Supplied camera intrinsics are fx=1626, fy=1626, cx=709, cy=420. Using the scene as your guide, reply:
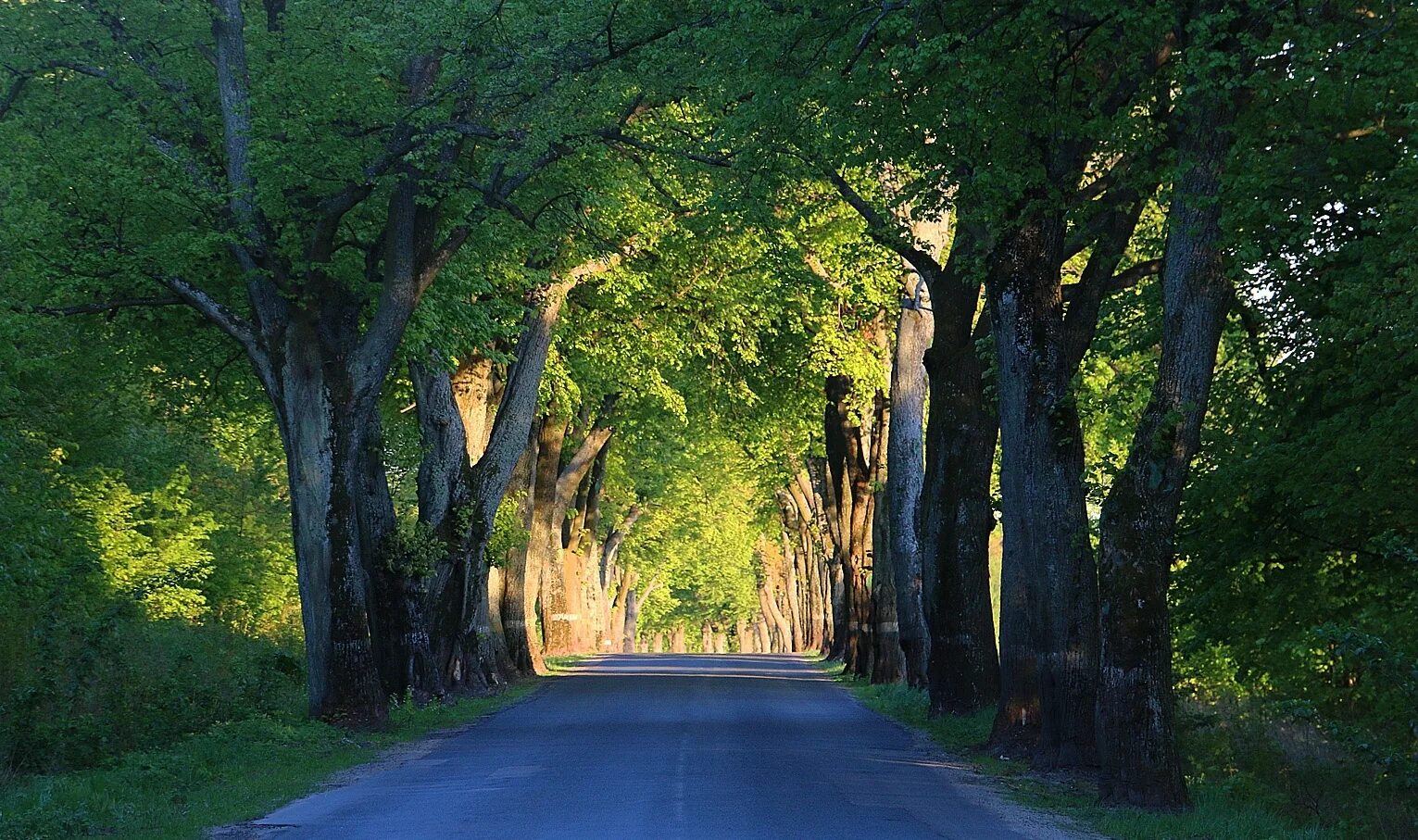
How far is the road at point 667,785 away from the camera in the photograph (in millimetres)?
13055

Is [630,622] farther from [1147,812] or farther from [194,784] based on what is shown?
[1147,812]

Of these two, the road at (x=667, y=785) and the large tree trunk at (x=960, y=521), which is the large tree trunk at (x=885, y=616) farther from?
the large tree trunk at (x=960, y=521)

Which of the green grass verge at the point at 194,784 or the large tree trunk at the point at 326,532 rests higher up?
the large tree trunk at the point at 326,532

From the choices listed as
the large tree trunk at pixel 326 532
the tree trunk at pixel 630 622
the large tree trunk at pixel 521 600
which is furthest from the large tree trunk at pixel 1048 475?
the tree trunk at pixel 630 622

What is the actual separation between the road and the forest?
177 centimetres

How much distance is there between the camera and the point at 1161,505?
14.9m

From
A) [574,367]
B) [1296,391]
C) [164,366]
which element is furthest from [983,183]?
[574,367]

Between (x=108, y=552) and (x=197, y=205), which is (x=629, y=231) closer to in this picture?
(x=197, y=205)

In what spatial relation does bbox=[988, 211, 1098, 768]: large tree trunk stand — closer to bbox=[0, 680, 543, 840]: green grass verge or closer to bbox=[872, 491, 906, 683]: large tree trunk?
bbox=[0, 680, 543, 840]: green grass verge

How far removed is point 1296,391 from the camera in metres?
17.5

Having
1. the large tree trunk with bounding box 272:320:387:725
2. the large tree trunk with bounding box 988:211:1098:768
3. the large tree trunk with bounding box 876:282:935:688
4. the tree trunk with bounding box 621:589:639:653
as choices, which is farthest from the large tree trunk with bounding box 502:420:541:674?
the tree trunk with bounding box 621:589:639:653

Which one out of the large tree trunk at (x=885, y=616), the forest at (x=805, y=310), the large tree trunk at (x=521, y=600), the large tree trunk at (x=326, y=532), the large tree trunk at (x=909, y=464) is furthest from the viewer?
the large tree trunk at (x=521, y=600)

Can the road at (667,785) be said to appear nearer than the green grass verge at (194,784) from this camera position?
Yes

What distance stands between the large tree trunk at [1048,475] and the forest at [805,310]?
0.05 m
